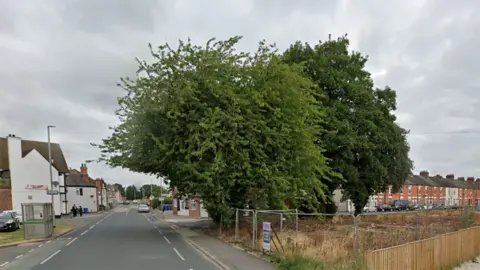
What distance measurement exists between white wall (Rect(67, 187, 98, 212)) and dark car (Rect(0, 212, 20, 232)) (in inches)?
1820

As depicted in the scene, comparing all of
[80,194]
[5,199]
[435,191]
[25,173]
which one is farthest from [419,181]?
[5,199]

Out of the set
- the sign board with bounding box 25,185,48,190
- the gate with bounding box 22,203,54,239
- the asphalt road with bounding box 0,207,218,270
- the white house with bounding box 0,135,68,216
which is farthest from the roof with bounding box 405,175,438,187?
Answer: the asphalt road with bounding box 0,207,218,270

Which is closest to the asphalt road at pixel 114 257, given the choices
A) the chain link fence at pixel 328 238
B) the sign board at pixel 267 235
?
the sign board at pixel 267 235

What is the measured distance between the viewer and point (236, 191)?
24.1m

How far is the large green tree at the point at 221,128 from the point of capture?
22.2 meters

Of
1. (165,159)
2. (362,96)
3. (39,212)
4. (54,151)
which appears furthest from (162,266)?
(54,151)

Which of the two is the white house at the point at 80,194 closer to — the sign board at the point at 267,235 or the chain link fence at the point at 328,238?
the chain link fence at the point at 328,238

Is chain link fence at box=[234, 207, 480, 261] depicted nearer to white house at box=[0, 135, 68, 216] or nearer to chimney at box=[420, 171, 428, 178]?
white house at box=[0, 135, 68, 216]

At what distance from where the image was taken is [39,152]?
60.7m

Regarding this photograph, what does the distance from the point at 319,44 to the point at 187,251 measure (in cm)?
2630

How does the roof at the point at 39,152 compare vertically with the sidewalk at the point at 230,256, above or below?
above

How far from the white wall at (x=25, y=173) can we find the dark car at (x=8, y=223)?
78.3ft

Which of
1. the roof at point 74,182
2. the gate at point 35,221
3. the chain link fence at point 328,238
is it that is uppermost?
the chain link fence at point 328,238

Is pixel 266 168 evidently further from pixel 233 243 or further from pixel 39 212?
pixel 39 212
